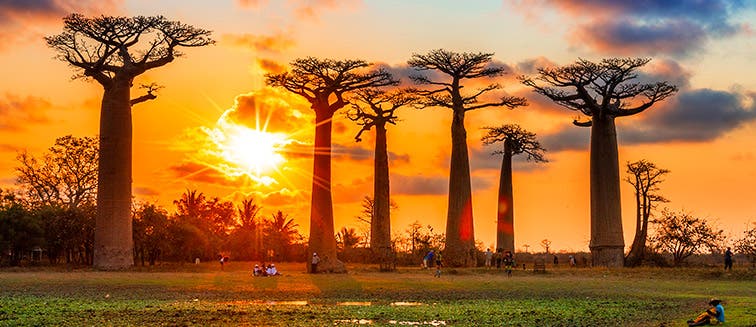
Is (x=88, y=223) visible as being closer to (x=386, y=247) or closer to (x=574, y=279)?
(x=386, y=247)

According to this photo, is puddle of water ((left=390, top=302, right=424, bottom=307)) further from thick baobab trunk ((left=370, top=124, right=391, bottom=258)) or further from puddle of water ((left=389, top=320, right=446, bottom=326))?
thick baobab trunk ((left=370, top=124, right=391, bottom=258))

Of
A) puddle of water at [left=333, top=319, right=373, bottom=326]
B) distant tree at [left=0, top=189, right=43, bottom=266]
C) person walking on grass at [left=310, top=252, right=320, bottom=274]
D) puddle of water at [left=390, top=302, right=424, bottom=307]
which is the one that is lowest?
puddle of water at [left=333, top=319, right=373, bottom=326]

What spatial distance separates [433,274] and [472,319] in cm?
2978

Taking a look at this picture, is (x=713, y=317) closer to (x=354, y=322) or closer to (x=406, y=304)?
(x=354, y=322)

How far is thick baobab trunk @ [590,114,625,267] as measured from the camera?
211 ft

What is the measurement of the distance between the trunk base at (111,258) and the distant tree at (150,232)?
946 cm

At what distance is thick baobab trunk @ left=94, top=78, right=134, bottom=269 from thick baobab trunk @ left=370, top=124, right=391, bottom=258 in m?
21.1

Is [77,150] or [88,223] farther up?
[77,150]

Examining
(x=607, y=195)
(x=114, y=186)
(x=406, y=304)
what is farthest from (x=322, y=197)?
(x=406, y=304)

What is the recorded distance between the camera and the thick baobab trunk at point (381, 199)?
75.3m

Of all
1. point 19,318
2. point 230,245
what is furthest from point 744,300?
point 230,245

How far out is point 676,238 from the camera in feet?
236

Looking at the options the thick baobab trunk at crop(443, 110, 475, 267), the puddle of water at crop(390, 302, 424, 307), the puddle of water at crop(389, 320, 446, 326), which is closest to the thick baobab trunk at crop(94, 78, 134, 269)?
the thick baobab trunk at crop(443, 110, 475, 267)

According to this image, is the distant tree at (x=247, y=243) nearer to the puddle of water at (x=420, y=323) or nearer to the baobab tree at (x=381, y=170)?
the baobab tree at (x=381, y=170)
